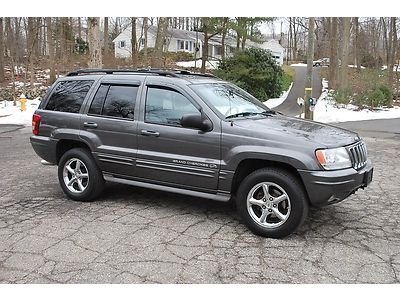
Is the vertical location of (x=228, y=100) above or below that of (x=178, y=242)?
above

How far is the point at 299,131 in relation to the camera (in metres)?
4.41

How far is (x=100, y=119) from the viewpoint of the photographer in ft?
17.7

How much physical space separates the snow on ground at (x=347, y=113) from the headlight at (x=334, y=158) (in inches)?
490

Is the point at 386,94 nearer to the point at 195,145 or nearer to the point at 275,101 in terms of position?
the point at 275,101

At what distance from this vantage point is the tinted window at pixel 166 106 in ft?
16.0

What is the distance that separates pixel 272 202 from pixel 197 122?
1.19 m

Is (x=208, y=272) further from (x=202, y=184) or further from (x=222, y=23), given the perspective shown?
(x=222, y=23)

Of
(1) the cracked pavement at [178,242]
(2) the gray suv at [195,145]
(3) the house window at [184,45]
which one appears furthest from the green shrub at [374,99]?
(3) the house window at [184,45]

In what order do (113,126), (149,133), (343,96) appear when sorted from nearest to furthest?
(149,133) < (113,126) < (343,96)

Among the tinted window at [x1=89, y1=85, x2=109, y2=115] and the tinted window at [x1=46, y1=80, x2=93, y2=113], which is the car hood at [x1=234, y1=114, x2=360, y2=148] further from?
the tinted window at [x1=46, y1=80, x2=93, y2=113]

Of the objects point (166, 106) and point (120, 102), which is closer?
point (166, 106)

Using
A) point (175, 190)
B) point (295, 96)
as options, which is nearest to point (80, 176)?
point (175, 190)

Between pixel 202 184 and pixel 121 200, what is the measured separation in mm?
1529

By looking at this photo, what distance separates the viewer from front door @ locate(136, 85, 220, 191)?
460 cm
